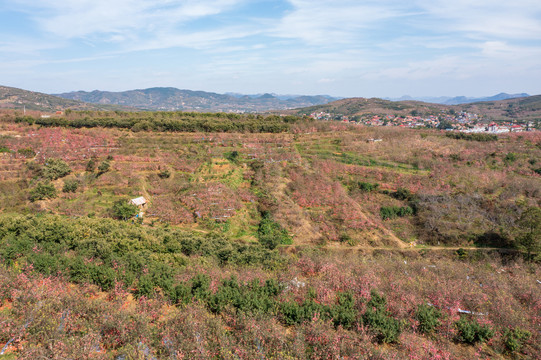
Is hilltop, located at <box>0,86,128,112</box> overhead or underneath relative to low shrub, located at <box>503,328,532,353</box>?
overhead

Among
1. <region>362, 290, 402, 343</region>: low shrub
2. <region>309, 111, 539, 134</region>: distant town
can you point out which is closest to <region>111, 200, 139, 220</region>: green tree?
<region>362, 290, 402, 343</region>: low shrub

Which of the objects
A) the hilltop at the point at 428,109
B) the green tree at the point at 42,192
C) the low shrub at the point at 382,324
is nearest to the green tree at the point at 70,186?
the green tree at the point at 42,192

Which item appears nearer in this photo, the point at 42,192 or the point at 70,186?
the point at 42,192

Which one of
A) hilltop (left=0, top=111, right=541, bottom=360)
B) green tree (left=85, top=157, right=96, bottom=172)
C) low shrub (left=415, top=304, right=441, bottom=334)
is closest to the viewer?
hilltop (left=0, top=111, right=541, bottom=360)

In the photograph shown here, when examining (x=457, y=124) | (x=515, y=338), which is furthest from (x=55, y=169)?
(x=457, y=124)

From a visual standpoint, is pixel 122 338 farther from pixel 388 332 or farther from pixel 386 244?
pixel 386 244

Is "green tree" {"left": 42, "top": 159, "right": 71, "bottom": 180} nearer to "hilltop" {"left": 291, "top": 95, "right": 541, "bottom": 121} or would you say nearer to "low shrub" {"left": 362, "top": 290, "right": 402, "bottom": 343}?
"low shrub" {"left": 362, "top": 290, "right": 402, "bottom": 343}

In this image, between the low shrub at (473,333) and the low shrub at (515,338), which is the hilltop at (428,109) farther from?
the low shrub at (473,333)

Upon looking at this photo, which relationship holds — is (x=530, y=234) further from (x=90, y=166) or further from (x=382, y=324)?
(x=90, y=166)
